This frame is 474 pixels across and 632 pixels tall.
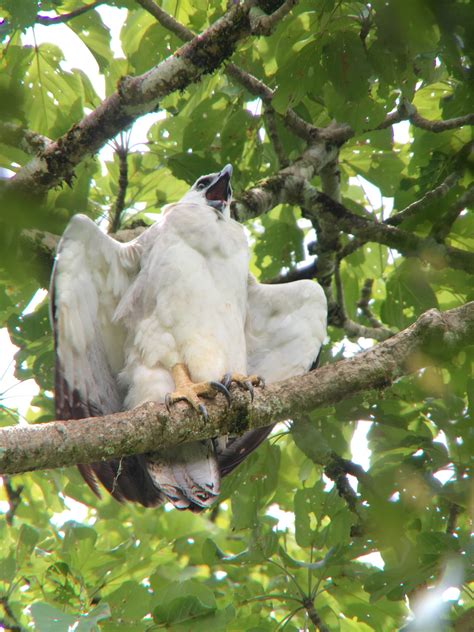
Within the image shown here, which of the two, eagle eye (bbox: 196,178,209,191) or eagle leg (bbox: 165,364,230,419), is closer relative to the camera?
eagle leg (bbox: 165,364,230,419)

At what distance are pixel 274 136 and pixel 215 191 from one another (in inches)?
23.9

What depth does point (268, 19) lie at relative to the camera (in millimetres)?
3080

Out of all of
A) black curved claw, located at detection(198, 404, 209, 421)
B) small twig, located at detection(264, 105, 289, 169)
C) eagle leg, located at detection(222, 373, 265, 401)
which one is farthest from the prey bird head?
black curved claw, located at detection(198, 404, 209, 421)

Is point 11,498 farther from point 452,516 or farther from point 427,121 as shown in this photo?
point 427,121

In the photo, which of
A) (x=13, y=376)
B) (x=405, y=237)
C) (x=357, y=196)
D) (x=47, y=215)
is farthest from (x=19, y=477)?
(x=47, y=215)

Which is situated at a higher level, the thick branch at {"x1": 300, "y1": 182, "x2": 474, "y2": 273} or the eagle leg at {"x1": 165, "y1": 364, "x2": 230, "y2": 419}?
the thick branch at {"x1": 300, "y1": 182, "x2": 474, "y2": 273}

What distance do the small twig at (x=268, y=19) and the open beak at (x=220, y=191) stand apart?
1.72m

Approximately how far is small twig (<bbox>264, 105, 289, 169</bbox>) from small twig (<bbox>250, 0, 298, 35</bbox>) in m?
1.39

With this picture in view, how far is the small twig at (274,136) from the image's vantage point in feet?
15.1

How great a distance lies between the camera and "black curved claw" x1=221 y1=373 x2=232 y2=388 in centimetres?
364

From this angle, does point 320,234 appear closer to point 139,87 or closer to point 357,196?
point 357,196

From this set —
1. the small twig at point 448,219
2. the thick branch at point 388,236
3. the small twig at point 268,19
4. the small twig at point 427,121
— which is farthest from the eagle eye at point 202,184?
the small twig at point 268,19

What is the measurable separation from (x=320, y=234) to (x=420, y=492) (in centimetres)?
260

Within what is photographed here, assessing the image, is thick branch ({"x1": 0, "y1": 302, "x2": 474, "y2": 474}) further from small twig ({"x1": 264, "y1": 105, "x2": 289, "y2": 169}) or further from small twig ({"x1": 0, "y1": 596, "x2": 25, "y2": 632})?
small twig ({"x1": 264, "y1": 105, "x2": 289, "y2": 169})
